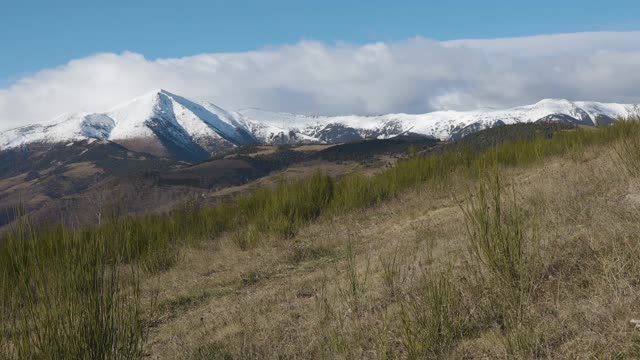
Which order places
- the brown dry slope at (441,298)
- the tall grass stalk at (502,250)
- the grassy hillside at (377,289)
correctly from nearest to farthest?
1. the grassy hillside at (377,289)
2. the brown dry slope at (441,298)
3. the tall grass stalk at (502,250)

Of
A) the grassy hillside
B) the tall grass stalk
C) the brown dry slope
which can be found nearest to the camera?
the grassy hillside

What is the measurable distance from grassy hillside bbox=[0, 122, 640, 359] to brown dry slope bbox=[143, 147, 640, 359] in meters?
0.02

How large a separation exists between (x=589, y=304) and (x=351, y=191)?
11125 millimetres

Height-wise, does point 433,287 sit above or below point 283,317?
above

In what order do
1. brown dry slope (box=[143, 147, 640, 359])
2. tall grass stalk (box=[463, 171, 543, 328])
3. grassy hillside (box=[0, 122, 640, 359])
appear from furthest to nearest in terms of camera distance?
tall grass stalk (box=[463, 171, 543, 328]), brown dry slope (box=[143, 147, 640, 359]), grassy hillside (box=[0, 122, 640, 359])

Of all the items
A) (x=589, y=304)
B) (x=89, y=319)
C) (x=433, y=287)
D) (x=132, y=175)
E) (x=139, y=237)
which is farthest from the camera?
(x=132, y=175)

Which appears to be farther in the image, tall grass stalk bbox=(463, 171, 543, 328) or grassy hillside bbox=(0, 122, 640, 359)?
tall grass stalk bbox=(463, 171, 543, 328)

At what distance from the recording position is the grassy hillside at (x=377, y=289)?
9.96 feet

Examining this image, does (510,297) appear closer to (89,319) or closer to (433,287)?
(433,287)

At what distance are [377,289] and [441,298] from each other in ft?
5.51

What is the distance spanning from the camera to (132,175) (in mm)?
176375

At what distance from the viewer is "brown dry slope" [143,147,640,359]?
3.21m

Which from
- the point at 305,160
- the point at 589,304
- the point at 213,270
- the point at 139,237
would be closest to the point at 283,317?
the point at 589,304

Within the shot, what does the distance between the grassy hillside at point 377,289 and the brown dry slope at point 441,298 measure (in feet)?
0.06
